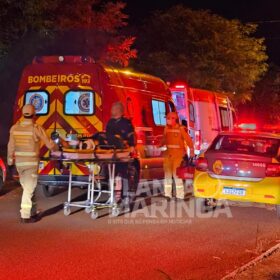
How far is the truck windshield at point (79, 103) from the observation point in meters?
10.1

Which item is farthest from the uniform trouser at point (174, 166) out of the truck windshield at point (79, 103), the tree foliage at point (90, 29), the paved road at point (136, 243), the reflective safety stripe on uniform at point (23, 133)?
the tree foliage at point (90, 29)

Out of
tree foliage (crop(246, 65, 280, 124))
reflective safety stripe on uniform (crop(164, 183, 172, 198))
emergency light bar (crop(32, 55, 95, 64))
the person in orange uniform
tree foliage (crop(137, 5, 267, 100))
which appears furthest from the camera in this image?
tree foliage (crop(246, 65, 280, 124))

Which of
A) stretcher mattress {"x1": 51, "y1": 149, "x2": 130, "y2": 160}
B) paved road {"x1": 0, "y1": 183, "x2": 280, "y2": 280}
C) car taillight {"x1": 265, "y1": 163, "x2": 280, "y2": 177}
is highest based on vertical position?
stretcher mattress {"x1": 51, "y1": 149, "x2": 130, "y2": 160}

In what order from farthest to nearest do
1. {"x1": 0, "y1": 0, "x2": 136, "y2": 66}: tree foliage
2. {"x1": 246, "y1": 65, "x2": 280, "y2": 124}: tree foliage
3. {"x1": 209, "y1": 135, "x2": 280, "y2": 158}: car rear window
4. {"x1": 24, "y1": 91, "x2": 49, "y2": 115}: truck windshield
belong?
{"x1": 246, "y1": 65, "x2": 280, "y2": 124}: tree foliage, {"x1": 0, "y1": 0, "x2": 136, "y2": 66}: tree foliage, {"x1": 24, "y1": 91, "x2": 49, "y2": 115}: truck windshield, {"x1": 209, "y1": 135, "x2": 280, "y2": 158}: car rear window

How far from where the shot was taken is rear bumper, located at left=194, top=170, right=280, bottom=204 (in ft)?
28.6

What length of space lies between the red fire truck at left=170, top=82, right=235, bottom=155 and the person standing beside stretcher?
19.5 ft

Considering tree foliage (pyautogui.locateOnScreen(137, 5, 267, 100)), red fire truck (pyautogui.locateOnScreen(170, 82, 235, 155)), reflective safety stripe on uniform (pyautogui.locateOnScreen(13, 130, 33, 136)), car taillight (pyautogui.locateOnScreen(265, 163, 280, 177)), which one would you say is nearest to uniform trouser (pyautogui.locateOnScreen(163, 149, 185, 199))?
car taillight (pyautogui.locateOnScreen(265, 163, 280, 177))

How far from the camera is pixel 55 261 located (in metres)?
6.27

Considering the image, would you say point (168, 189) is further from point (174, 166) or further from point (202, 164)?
point (202, 164)

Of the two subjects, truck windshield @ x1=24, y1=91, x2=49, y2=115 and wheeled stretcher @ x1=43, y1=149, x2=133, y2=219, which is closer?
wheeled stretcher @ x1=43, y1=149, x2=133, y2=219

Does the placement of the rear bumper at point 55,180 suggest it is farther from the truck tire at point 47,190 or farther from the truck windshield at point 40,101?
the truck windshield at point 40,101

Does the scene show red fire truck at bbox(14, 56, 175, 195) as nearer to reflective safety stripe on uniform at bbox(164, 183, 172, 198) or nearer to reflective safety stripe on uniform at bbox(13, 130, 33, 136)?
reflective safety stripe on uniform at bbox(164, 183, 172, 198)

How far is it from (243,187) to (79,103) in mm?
3412

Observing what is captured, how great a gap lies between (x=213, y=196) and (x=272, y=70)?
3466cm
